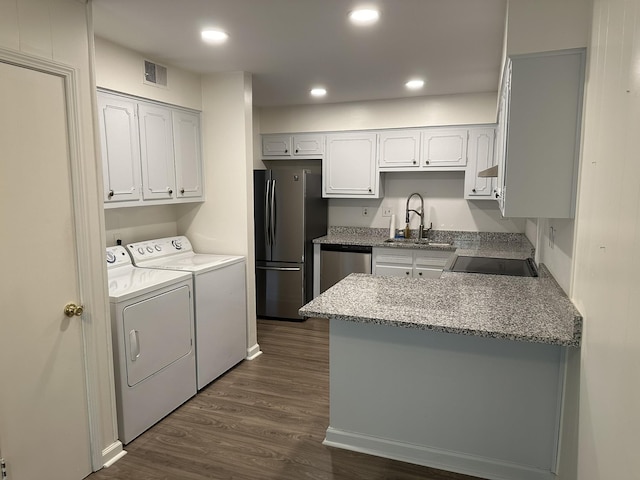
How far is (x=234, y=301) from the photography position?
3.54 metres

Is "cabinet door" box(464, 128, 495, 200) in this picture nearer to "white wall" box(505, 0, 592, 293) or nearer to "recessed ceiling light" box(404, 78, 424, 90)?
"recessed ceiling light" box(404, 78, 424, 90)

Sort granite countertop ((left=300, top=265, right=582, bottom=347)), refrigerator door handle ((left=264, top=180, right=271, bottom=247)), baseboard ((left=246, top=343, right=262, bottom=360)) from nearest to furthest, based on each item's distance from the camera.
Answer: granite countertop ((left=300, top=265, right=582, bottom=347))
baseboard ((left=246, top=343, right=262, bottom=360))
refrigerator door handle ((left=264, top=180, right=271, bottom=247))

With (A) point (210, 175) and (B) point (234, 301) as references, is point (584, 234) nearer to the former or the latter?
(B) point (234, 301)

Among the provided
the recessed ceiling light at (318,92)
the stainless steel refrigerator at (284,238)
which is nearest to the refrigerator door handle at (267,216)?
the stainless steel refrigerator at (284,238)

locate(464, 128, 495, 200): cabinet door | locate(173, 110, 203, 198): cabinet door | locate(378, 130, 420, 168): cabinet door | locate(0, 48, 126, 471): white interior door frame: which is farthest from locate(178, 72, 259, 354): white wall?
locate(464, 128, 495, 200): cabinet door

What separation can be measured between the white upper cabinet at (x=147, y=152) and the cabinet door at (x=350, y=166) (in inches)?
70.8

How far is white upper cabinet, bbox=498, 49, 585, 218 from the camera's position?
1960 mm

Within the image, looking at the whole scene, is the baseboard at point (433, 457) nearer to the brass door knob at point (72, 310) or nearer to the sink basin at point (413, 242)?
the brass door knob at point (72, 310)

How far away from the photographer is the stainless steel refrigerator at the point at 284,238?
4.70 m

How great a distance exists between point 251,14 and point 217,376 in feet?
8.54

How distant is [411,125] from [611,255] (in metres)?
3.63

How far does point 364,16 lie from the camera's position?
93.3 inches

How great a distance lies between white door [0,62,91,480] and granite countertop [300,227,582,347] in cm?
121

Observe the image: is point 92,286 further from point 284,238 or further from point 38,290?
point 284,238
